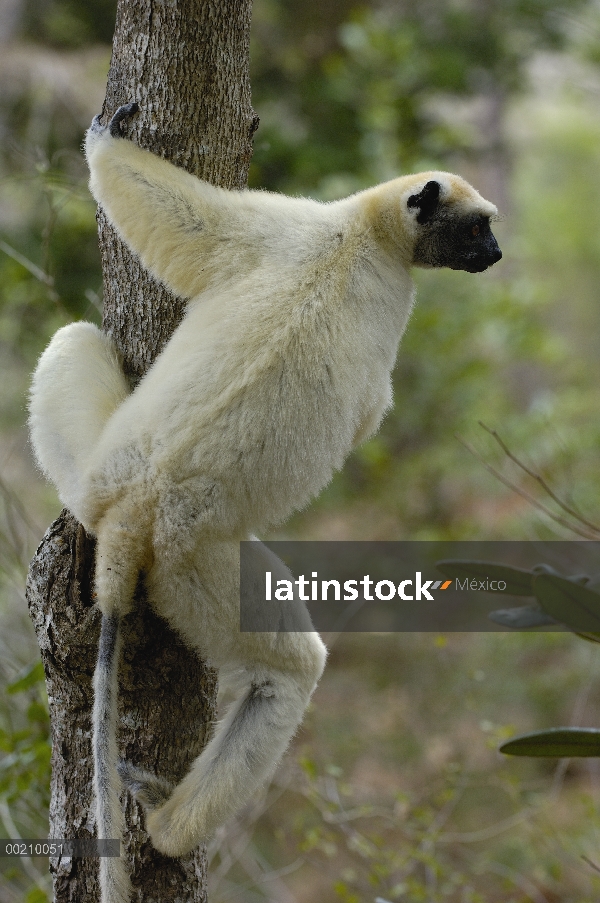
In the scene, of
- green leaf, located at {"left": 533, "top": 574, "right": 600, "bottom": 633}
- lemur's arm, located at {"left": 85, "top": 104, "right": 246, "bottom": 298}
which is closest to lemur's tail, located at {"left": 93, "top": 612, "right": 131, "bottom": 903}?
lemur's arm, located at {"left": 85, "top": 104, "right": 246, "bottom": 298}

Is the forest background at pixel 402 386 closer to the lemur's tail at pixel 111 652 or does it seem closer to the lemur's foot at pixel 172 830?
the lemur's foot at pixel 172 830

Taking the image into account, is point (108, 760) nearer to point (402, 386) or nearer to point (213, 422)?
point (213, 422)

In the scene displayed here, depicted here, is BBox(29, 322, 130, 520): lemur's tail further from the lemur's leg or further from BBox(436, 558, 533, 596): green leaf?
BBox(436, 558, 533, 596): green leaf

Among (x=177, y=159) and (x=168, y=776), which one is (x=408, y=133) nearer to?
(x=177, y=159)

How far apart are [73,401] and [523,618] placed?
1.99 meters

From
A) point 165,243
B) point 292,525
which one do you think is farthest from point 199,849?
point 292,525

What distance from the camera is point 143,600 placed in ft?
10.4

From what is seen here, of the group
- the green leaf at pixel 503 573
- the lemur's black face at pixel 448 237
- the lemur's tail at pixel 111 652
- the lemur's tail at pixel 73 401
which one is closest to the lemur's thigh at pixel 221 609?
the lemur's tail at pixel 111 652

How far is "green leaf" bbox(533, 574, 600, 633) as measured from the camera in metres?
2.51

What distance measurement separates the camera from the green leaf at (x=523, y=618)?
270 centimetres

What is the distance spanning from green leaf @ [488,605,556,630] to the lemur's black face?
1.77 m

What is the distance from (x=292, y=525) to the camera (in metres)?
10.4

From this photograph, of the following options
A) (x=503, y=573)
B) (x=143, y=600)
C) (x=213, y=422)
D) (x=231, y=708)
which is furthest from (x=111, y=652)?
(x=503, y=573)

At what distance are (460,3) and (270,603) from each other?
13418 mm
